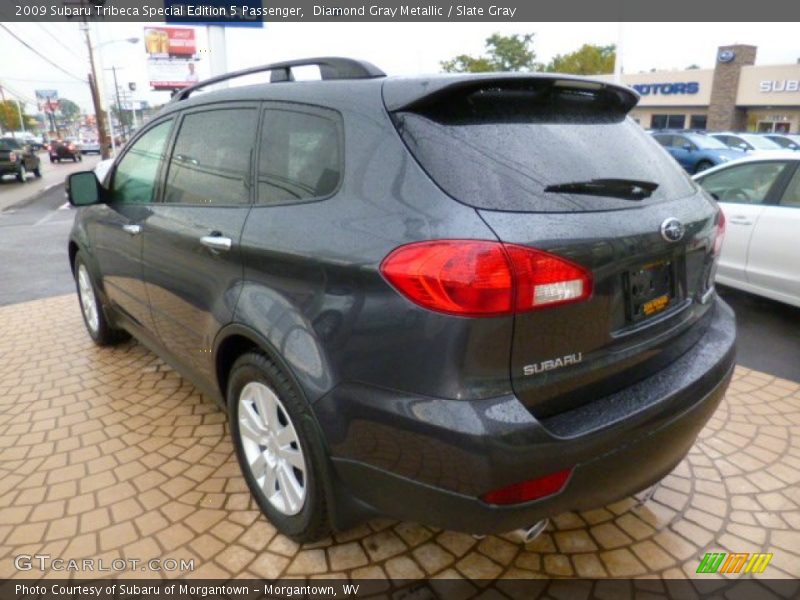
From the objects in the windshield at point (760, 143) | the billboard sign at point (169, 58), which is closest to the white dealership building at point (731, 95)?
the windshield at point (760, 143)

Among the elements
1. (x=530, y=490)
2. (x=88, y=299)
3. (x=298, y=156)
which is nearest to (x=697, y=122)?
(x=88, y=299)

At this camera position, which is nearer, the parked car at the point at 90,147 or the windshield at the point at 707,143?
the windshield at the point at 707,143

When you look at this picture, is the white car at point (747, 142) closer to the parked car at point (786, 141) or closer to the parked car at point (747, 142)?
the parked car at point (747, 142)

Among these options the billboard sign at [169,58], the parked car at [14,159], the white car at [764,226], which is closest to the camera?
the white car at [764,226]

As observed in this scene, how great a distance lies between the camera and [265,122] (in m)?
2.37

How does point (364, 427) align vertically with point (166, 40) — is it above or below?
below

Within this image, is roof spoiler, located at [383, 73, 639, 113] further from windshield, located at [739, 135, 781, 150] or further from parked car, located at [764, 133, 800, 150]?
parked car, located at [764, 133, 800, 150]

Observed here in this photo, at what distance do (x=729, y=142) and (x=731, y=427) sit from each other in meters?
19.0

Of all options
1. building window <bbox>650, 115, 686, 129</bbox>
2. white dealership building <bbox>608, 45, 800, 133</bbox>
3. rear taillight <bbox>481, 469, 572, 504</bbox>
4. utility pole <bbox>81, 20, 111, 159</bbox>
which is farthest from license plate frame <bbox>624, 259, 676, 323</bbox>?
building window <bbox>650, 115, 686, 129</bbox>

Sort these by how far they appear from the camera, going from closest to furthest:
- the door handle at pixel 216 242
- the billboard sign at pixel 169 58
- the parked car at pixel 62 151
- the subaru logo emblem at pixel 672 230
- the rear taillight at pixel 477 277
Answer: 1. the rear taillight at pixel 477 277
2. the subaru logo emblem at pixel 672 230
3. the door handle at pixel 216 242
4. the parked car at pixel 62 151
5. the billboard sign at pixel 169 58

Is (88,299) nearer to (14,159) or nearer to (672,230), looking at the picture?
(672,230)

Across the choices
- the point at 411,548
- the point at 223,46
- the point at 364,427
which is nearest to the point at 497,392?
the point at 364,427

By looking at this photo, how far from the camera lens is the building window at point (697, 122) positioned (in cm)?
Answer: 3878

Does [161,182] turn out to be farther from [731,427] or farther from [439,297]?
[731,427]
